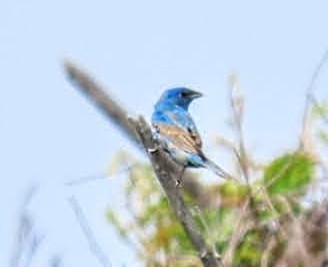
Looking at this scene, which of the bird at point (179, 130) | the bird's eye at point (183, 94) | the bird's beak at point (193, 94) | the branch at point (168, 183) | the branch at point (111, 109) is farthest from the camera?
the bird's eye at point (183, 94)

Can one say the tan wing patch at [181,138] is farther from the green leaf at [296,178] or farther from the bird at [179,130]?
the green leaf at [296,178]

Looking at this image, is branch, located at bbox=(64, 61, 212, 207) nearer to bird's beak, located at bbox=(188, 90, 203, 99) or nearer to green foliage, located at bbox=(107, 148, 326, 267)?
green foliage, located at bbox=(107, 148, 326, 267)

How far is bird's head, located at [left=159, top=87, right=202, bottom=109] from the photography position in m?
8.12

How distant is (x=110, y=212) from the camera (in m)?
6.02

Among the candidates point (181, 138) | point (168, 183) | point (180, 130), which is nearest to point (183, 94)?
point (180, 130)

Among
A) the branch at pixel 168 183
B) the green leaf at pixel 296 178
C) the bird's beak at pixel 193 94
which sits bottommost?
the bird's beak at pixel 193 94

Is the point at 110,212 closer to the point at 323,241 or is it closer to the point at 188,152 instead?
the point at 188,152

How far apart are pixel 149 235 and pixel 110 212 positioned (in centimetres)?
40

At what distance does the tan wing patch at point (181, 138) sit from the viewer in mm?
6715

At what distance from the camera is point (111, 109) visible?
6.00 meters

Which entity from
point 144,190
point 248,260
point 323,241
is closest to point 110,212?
point 144,190

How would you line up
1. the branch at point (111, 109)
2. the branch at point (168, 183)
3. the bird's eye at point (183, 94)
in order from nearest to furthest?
the branch at point (168, 183) → the branch at point (111, 109) → the bird's eye at point (183, 94)

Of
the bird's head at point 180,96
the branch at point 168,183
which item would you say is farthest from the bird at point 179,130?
the branch at point 168,183

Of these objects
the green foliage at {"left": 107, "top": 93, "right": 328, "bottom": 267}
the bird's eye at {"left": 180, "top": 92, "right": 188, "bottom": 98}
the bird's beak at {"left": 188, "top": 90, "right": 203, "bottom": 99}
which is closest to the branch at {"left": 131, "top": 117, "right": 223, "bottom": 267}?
the green foliage at {"left": 107, "top": 93, "right": 328, "bottom": 267}
